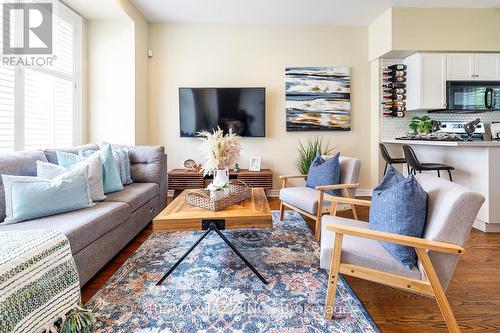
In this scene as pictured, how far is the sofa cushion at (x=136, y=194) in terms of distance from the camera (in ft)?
7.99

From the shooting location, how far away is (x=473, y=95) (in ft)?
13.6

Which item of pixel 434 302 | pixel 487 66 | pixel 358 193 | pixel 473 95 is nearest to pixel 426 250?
pixel 434 302

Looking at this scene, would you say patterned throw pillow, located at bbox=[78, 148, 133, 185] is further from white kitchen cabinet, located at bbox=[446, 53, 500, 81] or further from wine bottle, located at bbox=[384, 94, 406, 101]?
white kitchen cabinet, located at bbox=[446, 53, 500, 81]

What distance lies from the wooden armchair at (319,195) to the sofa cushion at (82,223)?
1.62m

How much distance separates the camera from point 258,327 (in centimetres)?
143

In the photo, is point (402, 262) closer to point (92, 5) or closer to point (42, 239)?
point (42, 239)

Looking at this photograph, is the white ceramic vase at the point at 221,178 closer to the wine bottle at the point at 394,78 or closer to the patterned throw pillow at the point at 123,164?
the patterned throw pillow at the point at 123,164

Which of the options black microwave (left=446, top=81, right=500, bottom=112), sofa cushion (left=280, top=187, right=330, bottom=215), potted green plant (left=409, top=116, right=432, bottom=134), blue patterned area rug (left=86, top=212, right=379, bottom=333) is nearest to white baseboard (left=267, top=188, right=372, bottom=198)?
potted green plant (left=409, top=116, right=432, bottom=134)

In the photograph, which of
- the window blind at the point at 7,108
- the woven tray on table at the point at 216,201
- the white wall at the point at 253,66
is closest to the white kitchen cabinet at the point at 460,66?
the white wall at the point at 253,66

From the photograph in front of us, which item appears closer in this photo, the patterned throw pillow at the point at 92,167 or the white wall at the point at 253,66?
the patterned throw pillow at the point at 92,167

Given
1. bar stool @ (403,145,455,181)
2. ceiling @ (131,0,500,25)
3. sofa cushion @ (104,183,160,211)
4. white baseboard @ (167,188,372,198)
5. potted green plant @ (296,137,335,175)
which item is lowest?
white baseboard @ (167,188,372,198)

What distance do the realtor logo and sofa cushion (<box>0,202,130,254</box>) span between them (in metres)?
1.97

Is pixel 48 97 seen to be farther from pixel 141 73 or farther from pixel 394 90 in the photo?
pixel 394 90

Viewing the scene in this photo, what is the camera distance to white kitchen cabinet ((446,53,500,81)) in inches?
163
